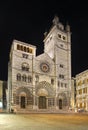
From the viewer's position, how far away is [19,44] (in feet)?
158

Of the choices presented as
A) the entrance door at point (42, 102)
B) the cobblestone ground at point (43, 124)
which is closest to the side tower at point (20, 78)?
the entrance door at point (42, 102)

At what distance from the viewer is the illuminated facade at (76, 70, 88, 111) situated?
57.5 m

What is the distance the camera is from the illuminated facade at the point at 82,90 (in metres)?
57.5

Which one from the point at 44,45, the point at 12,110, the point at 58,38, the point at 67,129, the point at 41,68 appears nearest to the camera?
the point at 67,129

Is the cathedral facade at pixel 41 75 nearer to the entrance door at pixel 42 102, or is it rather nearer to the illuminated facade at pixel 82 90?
the entrance door at pixel 42 102

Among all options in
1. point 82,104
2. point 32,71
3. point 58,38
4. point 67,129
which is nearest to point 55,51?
point 58,38

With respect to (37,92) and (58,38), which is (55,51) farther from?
(37,92)

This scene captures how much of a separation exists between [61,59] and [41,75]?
8.45 m

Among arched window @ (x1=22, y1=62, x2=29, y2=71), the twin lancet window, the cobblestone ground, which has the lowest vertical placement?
the cobblestone ground

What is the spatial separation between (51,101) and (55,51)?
14159 millimetres

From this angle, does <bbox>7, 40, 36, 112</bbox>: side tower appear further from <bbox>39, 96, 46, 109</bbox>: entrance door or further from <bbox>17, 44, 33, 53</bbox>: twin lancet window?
<bbox>39, 96, 46, 109</bbox>: entrance door

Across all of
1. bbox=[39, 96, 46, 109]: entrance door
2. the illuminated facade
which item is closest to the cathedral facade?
bbox=[39, 96, 46, 109]: entrance door

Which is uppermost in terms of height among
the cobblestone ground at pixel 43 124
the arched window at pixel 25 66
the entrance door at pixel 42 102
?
the arched window at pixel 25 66

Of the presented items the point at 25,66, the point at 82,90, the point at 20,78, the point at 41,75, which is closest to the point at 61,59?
the point at 41,75
